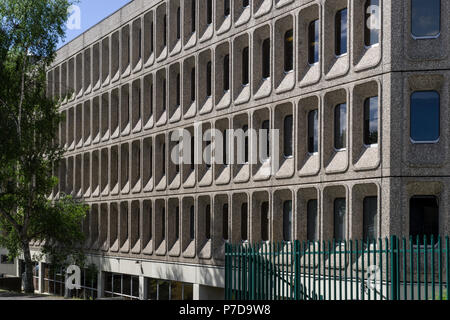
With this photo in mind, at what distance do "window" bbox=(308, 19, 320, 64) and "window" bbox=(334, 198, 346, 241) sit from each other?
193 inches

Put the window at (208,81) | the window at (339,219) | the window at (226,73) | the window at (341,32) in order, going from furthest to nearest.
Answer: the window at (208,81) → the window at (226,73) → the window at (341,32) → the window at (339,219)

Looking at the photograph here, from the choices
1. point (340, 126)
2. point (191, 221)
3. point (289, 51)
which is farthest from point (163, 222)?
point (340, 126)

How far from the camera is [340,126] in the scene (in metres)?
24.1

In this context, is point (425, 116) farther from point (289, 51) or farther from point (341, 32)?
point (289, 51)

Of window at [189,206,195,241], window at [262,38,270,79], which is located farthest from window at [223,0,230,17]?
window at [189,206,195,241]

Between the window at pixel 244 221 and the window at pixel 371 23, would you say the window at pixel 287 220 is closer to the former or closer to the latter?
the window at pixel 244 221

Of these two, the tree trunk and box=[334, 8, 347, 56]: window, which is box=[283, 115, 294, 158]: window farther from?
the tree trunk

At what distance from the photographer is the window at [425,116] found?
2136 cm

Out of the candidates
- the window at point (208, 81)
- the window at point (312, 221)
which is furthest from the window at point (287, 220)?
the window at point (208, 81)

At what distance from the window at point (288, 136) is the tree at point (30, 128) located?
1440cm

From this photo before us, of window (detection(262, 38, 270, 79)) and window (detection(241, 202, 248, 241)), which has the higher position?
window (detection(262, 38, 270, 79))

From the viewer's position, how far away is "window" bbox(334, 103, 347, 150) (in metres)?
23.8

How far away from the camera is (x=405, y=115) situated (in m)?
21.4
